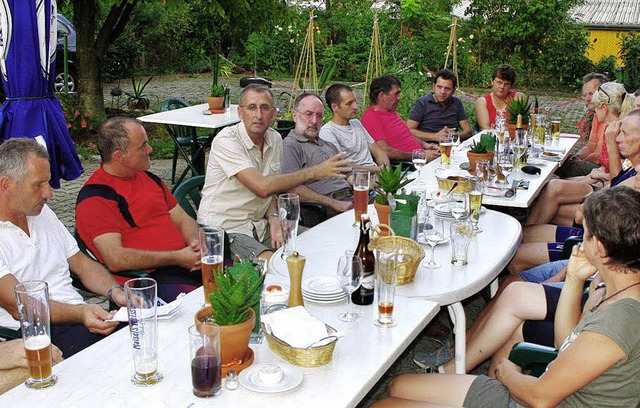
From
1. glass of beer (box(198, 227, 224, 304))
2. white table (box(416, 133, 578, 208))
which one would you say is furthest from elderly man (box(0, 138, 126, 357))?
white table (box(416, 133, 578, 208))

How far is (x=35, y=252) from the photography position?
2.86 m

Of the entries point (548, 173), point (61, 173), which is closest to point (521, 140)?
point (548, 173)

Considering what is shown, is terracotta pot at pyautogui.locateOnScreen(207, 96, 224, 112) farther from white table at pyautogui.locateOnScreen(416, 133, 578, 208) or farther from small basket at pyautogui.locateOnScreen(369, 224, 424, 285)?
small basket at pyautogui.locateOnScreen(369, 224, 424, 285)

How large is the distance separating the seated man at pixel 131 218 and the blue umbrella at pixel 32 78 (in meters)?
1.19

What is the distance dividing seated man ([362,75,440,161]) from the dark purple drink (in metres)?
4.32

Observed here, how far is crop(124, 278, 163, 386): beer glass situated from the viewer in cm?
196

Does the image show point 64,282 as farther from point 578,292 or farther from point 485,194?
point 485,194

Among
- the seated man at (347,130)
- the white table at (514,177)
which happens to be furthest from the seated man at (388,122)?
the white table at (514,177)

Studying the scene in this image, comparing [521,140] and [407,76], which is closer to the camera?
[521,140]

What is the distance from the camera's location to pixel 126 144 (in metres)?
3.40

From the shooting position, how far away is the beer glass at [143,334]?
1.96m

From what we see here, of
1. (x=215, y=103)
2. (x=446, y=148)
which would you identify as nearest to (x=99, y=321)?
(x=446, y=148)

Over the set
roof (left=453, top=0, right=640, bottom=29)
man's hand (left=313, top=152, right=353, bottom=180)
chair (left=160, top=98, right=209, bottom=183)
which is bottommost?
chair (left=160, top=98, right=209, bottom=183)

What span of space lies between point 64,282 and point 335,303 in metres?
1.29
